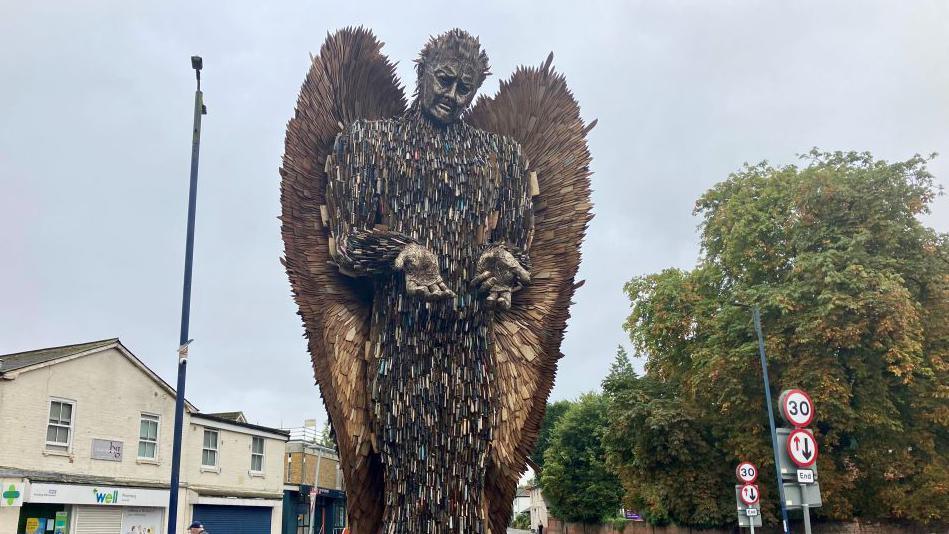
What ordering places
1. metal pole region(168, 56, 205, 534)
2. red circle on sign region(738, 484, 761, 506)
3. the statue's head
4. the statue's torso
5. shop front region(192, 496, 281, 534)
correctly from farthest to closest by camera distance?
1. shop front region(192, 496, 281, 534)
2. red circle on sign region(738, 484, 761, 506)
3. metal pole region(168, 56, 205, 534)
4. the statue's head
5. the statue's torso

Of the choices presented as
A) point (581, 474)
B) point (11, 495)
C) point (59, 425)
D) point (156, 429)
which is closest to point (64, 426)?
point (59, 425)

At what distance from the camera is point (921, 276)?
17719 mm

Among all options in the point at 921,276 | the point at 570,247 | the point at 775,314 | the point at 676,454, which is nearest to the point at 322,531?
the point at 676,454

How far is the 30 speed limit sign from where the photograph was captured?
7.50 m

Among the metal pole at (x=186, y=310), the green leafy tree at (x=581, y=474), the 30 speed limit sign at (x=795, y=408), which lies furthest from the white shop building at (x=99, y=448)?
the green leafy tree at (x=581, y=474)

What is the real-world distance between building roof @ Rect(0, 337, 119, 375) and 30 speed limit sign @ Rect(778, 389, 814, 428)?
51.9 ft

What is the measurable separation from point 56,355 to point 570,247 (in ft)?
51.1

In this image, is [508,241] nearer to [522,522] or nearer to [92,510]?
[92,510]

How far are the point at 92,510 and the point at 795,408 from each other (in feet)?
55.5

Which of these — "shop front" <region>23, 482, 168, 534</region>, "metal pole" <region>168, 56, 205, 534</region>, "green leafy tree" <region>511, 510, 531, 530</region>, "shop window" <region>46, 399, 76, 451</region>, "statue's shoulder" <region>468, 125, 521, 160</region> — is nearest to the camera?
"statue's shoulder" <region>468, 125, 521, 160</region>

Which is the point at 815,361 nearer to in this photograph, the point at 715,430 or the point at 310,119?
the point at 715,430

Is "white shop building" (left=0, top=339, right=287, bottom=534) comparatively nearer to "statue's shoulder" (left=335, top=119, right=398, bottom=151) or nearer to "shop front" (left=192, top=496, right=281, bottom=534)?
"shop front" (left=192, top=496, right=281, bottom=534)

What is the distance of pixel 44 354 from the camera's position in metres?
18.6

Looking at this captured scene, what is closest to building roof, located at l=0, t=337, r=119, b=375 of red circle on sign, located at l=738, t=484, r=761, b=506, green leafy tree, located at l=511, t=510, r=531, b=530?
red circle on sign, located at l=738, t=484, r=761, b=506
